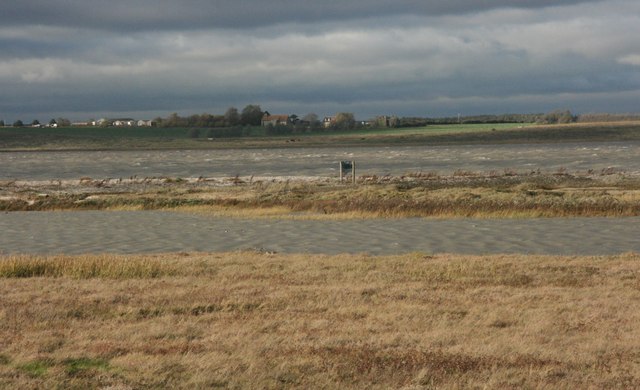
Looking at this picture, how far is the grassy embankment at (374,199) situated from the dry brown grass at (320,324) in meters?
12.6

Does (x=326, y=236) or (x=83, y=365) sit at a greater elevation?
(x=83, y=365)

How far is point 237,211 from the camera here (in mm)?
31438

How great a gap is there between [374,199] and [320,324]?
22351mm

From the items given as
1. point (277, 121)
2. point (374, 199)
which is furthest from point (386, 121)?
point (374, 199)

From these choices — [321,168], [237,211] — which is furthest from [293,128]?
[237,211]

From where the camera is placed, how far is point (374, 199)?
32750 mm

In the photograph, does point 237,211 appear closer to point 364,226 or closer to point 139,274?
point 364,226

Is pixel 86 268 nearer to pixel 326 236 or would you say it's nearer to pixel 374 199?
pixel 326 236

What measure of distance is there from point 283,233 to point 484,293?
12362mm

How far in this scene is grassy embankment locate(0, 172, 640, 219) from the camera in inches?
1141

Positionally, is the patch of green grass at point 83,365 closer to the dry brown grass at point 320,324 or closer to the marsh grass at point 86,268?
the dry brown grass at point 320,324

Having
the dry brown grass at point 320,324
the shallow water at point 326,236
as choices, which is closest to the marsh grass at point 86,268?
the dry brown grass at point 320,324

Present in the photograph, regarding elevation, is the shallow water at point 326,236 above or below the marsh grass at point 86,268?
below

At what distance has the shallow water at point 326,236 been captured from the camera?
827 inches
